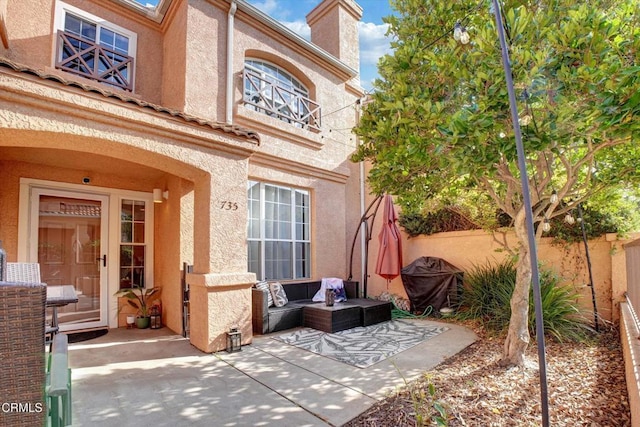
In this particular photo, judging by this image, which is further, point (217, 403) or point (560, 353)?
point (560, 353)

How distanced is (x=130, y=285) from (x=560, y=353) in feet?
28.6

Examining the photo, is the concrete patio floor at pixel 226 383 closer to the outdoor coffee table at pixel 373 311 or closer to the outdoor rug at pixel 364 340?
the outdoor rug at pixel 364 340

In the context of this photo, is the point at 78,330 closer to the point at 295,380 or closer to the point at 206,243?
the point at 206,243

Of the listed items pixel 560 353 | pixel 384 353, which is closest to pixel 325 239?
pixel 384 353

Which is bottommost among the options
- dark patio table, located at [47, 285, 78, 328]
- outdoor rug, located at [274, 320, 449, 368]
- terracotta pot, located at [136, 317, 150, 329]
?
outdoor rug, located at [274, 320, 449, 368]

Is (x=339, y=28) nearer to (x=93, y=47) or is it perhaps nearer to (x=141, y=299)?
(x=93, y=47)

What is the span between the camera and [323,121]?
1034cm

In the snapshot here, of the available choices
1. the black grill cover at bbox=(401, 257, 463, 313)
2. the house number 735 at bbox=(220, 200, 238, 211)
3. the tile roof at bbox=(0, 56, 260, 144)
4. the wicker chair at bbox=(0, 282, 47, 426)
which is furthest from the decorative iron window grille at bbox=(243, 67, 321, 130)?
the wicker chair at bbox=(0, 282, 47, 426)

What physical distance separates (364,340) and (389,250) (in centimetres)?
356

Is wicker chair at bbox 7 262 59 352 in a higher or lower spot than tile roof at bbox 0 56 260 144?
lower

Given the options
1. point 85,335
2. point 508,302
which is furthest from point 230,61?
point 508,302

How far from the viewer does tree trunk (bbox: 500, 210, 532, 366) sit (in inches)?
190

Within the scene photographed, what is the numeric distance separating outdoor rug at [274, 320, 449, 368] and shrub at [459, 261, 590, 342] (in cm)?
107

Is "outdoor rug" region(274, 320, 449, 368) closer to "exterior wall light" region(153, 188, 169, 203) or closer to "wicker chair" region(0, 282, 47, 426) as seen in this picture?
"exterior wall light" region(153, 188, 169, 203)
